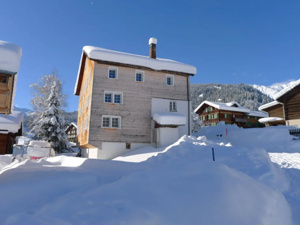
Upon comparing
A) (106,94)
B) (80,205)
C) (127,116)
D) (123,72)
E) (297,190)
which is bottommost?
(297,190)

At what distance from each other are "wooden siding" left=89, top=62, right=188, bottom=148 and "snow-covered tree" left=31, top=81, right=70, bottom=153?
11.1m

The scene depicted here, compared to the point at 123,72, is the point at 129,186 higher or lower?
lower

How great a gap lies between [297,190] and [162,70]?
16.1 meters

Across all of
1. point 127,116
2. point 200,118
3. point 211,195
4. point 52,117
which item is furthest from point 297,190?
point 200,118

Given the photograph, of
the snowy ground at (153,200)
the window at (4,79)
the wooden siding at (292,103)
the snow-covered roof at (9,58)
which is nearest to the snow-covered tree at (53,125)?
the window at (4,79)

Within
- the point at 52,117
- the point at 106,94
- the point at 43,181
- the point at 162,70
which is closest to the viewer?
the point at 43,181

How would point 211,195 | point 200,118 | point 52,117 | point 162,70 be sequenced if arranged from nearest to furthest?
point 211,195 → point 162,70 → point 52,117 → point 200,118

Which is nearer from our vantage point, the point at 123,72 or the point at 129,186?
the point at 129,186

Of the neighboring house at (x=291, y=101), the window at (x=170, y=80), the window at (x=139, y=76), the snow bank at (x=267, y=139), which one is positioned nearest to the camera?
the snow bank at (x=267, y=139)

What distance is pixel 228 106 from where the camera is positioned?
48281 millimetres

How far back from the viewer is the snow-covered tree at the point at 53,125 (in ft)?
89.1

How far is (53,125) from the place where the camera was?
89.9 ft

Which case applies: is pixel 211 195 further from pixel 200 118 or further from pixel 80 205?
pixel 200 118

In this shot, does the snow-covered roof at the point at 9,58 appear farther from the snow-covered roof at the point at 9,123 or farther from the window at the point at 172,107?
the snow-covered roof at the point at 9,123
